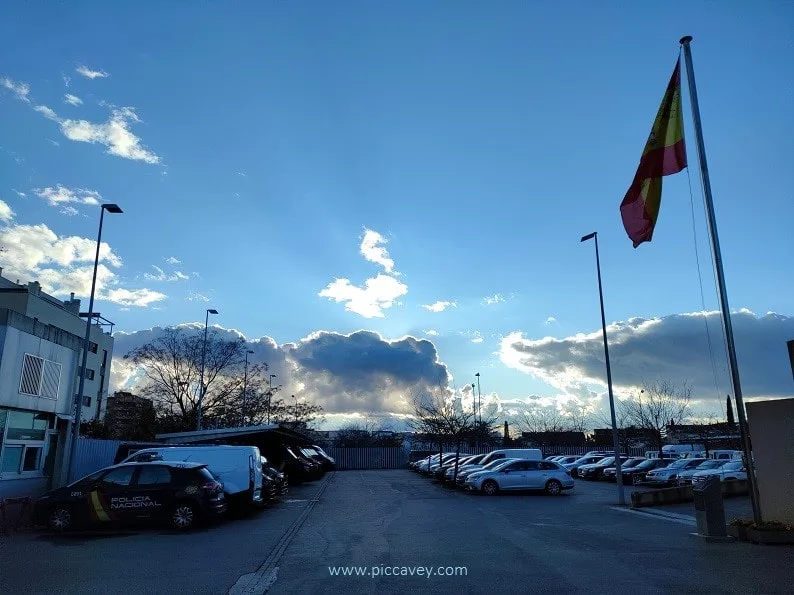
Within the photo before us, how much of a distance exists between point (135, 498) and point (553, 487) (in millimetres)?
17615

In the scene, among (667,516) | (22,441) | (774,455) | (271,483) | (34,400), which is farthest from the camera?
(271,483)

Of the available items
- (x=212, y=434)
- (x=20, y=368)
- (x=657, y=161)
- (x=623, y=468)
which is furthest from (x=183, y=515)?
(x=623, y=468)

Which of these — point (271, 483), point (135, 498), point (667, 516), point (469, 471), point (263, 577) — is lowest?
point (263, 577)

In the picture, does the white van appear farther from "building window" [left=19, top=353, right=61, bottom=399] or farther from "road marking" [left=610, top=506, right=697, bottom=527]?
"road marking" [left=610, top=506, right=697, bottom=527]

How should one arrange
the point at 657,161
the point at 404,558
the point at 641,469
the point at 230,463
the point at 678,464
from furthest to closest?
the point at 641,469 → the point at 678,464 → the point at 230,463 → the point at 657,161 → the point at 404,558

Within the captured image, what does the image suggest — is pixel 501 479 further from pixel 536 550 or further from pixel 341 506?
pixel 536 550

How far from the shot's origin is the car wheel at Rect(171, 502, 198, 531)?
1538 cm

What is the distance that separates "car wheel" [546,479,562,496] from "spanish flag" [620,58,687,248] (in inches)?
633

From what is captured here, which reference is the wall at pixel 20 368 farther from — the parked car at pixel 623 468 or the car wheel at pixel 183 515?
the parked car at pixel 623 468

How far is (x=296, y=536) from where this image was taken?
14031 millimetres

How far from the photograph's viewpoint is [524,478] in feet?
91.0

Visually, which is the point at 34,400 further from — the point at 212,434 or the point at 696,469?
the point at 696,469

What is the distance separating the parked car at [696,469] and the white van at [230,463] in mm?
20119

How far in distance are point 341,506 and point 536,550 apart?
11304 mm
